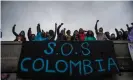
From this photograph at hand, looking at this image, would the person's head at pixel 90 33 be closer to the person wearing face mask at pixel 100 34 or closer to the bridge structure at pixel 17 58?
the person wearing face mask at pixel 100 34

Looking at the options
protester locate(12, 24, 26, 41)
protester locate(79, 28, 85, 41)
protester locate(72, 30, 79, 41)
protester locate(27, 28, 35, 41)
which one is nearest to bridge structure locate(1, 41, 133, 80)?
protester locate(12, 24, 26, 41)

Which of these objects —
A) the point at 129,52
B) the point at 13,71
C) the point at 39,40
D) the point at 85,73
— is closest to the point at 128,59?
the point at 129,52

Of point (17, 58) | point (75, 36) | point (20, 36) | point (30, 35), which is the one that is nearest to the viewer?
point (17, 58)

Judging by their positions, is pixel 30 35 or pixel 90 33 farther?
pixel 30 35

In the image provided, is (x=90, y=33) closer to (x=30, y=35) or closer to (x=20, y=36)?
(x=30, y=35)

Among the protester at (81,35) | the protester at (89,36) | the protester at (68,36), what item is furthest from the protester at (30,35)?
the protester at (89,36)

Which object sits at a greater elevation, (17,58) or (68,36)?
(68,36)

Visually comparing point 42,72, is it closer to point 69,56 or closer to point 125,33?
point 69,56

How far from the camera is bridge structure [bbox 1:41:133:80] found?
1086cm

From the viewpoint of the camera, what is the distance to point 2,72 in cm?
1087

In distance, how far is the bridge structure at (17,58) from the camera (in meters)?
10.9

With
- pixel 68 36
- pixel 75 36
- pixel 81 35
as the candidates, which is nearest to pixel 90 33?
pixel 81 35

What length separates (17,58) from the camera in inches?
435

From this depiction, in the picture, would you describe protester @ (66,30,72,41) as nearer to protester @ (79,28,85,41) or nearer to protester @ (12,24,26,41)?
protester @ (79,28,85,41)
